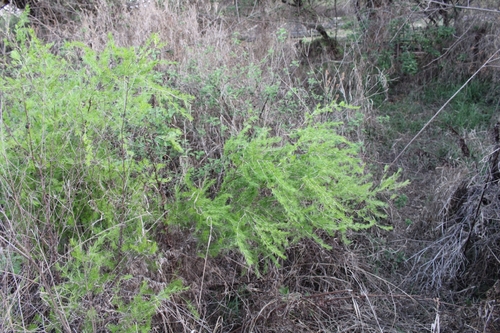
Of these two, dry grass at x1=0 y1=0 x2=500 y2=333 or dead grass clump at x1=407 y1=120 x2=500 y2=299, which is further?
dead grass clump at x1=407 y1=120 x2=500 y2=299

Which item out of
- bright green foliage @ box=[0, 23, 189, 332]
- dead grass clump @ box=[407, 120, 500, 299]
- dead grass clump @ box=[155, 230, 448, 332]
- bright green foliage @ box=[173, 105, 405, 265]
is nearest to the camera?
bright green foliage @ box=[0, 23, 189, 332]

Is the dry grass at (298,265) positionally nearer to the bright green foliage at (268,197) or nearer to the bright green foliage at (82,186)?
the bright green foliage at (82,186)

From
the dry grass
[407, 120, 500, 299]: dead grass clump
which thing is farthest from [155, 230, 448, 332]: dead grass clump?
[407, 120, 500, 299]: dead grass clump

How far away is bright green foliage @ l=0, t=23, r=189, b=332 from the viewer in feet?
7.50

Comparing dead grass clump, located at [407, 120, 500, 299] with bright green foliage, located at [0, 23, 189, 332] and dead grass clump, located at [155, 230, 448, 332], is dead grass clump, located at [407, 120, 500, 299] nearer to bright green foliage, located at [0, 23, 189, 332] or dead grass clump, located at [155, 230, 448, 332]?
dead grass clump, located at [155, 230, 448, 332]

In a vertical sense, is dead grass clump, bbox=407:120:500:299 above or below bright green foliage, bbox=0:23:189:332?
below

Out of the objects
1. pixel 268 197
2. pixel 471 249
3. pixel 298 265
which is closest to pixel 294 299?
pixel 298 265

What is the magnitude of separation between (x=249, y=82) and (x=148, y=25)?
1.46m

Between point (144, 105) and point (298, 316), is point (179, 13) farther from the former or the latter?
point (298, 316)

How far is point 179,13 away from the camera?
18.0 ft

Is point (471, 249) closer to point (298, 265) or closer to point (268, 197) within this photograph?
point (298, 265)

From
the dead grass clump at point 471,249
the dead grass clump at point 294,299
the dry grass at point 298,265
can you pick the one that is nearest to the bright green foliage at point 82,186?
the dry grass at point 298,265

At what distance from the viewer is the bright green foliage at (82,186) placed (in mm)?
2287

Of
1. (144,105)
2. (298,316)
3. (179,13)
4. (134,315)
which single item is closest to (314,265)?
(298,316)
